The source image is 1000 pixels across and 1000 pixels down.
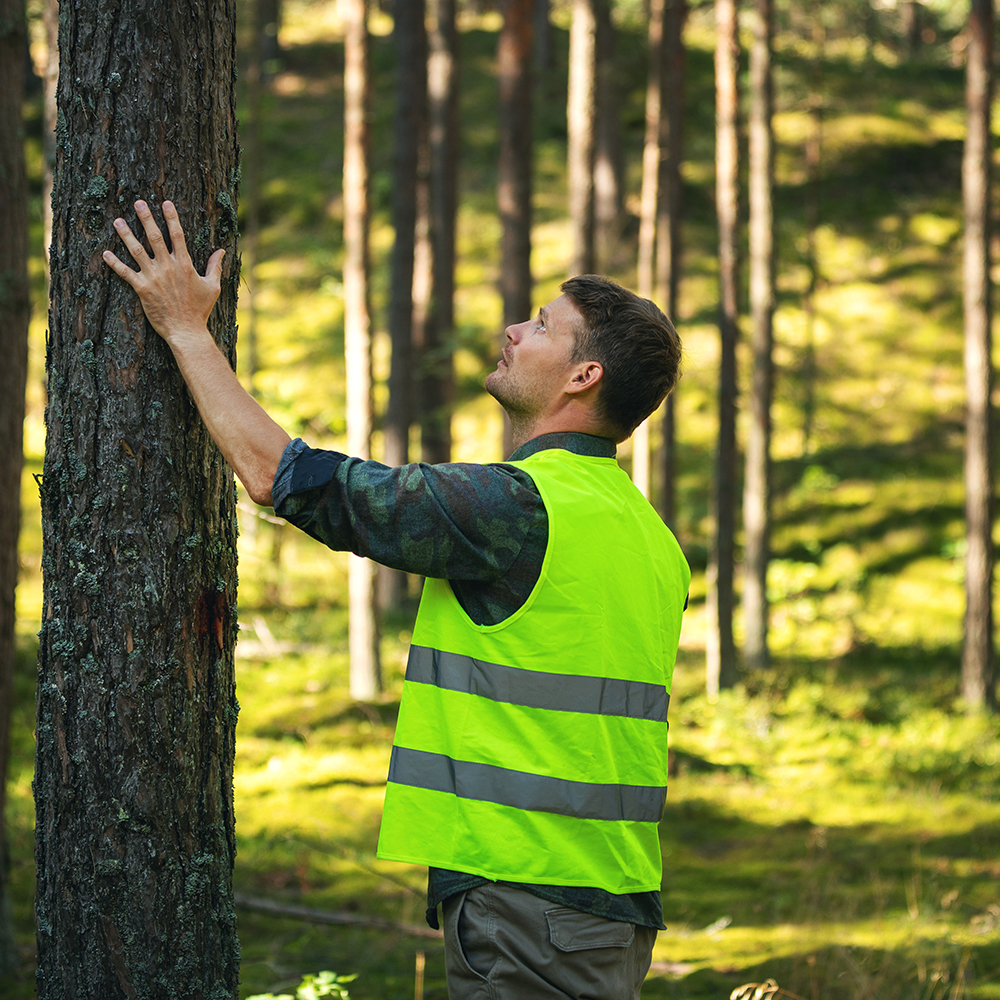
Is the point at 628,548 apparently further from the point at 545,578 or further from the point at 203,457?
the point at 203,457

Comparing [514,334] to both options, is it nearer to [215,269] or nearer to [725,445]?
[215,269]

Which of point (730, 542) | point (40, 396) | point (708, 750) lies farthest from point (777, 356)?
point (40, 396)

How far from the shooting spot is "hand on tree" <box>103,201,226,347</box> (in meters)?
2.37

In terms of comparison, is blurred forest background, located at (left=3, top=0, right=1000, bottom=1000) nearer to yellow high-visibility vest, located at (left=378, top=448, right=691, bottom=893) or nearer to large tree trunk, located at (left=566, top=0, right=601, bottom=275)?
large tree trunk, located at (left=566, top=0, right=601, bottom=275)

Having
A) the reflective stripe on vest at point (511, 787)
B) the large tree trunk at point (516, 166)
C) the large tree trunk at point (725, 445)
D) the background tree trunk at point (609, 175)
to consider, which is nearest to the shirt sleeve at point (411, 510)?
the reflective stripe on vest at point (511, 787)

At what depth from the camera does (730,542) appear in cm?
1284

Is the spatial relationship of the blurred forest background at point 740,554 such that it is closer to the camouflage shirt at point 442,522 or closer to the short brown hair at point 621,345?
the camouflage shirt at point 442,522

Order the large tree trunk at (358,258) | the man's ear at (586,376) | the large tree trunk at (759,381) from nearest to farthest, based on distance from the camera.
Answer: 1. the man's ear at (586,376)
2. the large tree trunk at (358,258)
3. the large tree trunk at (759,381)

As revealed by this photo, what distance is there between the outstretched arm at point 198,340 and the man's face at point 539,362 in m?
0.63

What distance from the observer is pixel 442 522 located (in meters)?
2.18

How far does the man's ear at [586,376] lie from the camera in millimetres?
2523

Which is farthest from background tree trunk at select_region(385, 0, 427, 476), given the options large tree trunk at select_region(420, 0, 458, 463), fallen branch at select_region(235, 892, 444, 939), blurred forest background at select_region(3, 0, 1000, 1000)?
fallen branch at select_region(235, 892, 444, 939)

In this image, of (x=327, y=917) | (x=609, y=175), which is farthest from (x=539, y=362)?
(x=609, y=175)

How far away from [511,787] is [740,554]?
16201mm
